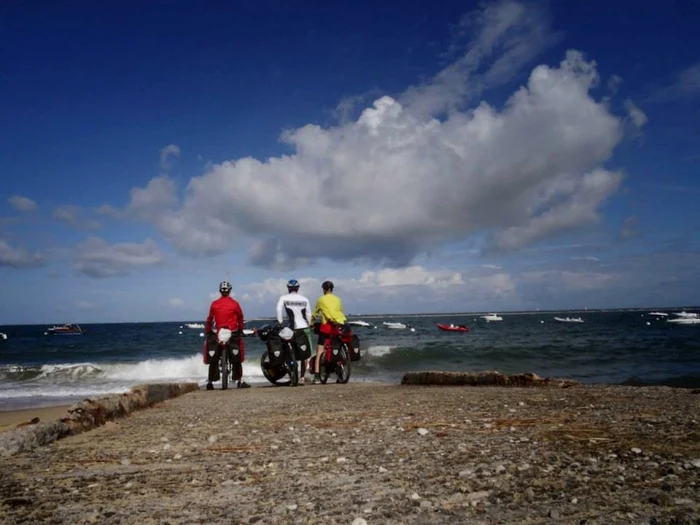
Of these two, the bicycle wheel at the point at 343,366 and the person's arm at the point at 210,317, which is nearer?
the person's arm at the point at 210,317

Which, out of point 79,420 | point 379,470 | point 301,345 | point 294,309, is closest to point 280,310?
point 294,309

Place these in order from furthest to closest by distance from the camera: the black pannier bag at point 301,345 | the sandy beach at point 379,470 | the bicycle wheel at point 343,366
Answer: the bicycle wheel at point 343,366
the black pannier bag at point 301,345
the sandy beach at point 379,470

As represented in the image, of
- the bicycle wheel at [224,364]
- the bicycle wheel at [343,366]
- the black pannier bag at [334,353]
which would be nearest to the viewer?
the bicycle wheel at [224,364]

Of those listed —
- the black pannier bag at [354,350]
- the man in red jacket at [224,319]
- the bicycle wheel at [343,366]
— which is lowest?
the bicycle wheel at [343,366]

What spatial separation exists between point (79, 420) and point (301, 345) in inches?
243

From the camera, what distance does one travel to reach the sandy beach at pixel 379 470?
7.13ft

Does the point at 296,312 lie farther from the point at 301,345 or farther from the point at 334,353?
the point at 334,353

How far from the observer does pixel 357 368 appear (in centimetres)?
2447

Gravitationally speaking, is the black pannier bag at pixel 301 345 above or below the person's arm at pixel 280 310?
below

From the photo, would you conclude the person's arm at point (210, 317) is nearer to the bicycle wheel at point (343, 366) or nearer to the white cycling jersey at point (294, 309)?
the white cycling jersey at point (294, 309)

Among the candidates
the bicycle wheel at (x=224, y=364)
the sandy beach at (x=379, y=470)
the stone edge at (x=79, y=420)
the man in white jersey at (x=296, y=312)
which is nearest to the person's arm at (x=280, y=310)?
the man in white jersey at (x=296, y=312)

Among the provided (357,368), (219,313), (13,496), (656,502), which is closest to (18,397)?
(219,313)

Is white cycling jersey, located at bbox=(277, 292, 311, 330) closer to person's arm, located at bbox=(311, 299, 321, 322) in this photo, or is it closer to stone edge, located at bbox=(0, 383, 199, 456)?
person's arm, located at bbox=(311, 299, 321, 322)

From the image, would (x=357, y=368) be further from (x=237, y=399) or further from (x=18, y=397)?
(x=237, y=399)
